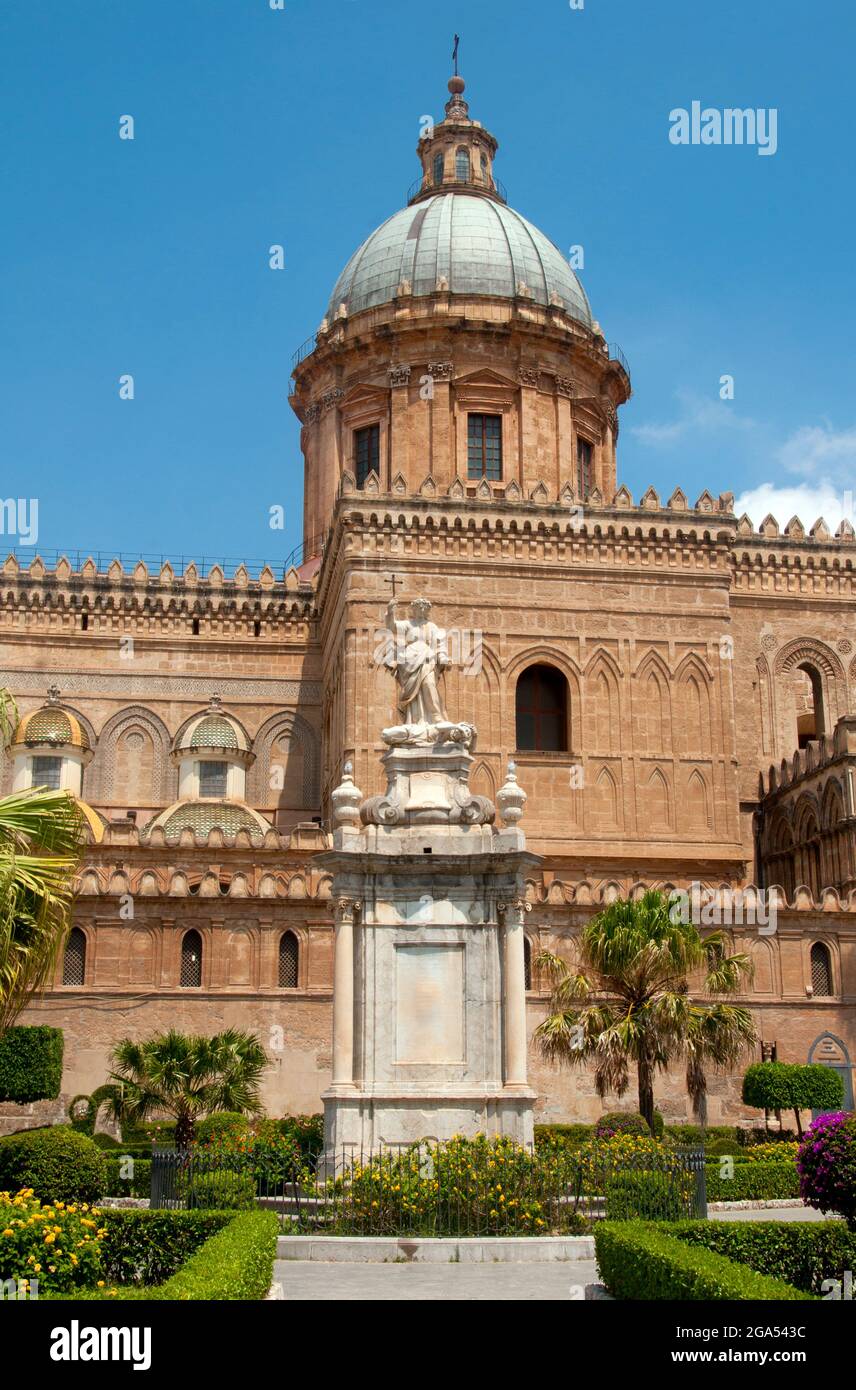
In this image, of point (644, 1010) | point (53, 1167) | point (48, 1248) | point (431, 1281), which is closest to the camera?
point (48, 1248)

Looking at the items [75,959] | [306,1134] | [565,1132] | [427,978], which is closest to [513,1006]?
[427,978]

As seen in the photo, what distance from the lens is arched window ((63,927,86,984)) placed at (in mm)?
30188

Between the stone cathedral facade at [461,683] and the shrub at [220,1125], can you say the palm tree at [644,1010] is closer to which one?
the shrub at [220,1125]

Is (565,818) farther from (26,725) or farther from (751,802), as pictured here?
(26,725)

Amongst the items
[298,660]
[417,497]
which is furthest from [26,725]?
[417,497]

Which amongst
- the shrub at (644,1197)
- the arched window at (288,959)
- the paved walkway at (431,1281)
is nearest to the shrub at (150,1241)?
the paved walkway at (431,1281)

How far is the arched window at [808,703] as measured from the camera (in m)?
43.5

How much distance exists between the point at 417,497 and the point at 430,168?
18386 mm

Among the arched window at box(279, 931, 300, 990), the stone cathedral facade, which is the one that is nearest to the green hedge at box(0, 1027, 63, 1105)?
the stone cathedral facade

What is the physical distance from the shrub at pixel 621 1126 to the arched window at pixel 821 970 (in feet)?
27.7

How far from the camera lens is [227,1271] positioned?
1010 cm

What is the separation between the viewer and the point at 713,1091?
3016 cm

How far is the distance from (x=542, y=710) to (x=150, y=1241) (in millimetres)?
26485

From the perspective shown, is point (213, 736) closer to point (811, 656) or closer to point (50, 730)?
point (50, 730)
